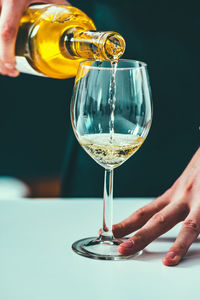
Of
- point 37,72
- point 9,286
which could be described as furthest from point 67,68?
point 9,286

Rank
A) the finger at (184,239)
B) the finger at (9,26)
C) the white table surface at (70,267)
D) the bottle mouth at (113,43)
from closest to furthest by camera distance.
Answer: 1. the white table surface at (70,267)
2. the finger at (184,239)
3. the bottle mouth at (113,43)
4. the finger at (9,26)

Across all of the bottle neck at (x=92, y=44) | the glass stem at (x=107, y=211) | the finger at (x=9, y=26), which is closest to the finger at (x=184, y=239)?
the glass stem at (x=107, y=211)

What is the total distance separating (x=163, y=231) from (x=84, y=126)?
232 mm

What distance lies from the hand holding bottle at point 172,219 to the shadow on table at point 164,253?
0.01 metres

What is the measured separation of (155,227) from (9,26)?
512 mm

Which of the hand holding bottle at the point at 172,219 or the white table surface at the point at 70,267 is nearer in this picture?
the white table surface at the point at 70,267

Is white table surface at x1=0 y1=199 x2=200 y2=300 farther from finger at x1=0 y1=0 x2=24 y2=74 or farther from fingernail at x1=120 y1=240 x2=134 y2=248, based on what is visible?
finger at x1=0 y1=0 x2=24 y2=74

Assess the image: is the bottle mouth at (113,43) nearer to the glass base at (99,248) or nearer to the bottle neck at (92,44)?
the bottle neck at (92,44)

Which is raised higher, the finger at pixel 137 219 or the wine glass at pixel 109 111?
the wine glass at pixel 109 111

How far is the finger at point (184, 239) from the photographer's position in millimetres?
742

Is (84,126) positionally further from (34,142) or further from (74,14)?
(34,142)

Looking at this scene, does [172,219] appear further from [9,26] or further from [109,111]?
[9,26]

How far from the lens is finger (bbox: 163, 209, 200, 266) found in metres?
0.74

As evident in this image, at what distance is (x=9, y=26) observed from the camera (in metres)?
1.00
